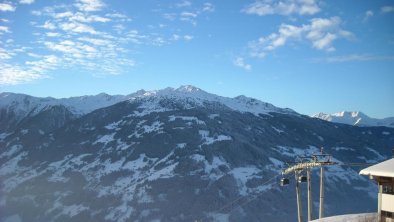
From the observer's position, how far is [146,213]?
18150 cm

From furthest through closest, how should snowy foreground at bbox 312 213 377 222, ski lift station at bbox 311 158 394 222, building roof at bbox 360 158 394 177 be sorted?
snowy foreground at bbox 312 213 377 222 < ski lift station at bbox 311 158 394 222 < building roof at bbox 360 158 394 177

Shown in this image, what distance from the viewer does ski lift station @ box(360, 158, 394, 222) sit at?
27.3 metres

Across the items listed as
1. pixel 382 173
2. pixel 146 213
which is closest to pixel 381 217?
pixel 382 173

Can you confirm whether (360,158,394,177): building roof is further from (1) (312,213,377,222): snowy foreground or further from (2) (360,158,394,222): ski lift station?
(1) (312,213,377,222): snowy foreground

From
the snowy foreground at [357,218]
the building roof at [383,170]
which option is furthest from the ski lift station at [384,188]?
the snowy foreground at [357,218]

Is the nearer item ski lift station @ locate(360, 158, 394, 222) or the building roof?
the building roof

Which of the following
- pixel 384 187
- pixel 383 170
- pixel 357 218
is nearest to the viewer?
pixel 383 170

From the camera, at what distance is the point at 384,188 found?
92.3ft

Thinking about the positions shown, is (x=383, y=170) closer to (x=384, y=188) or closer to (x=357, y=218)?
(x=384, y=188)

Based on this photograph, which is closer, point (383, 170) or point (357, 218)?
point (383, 170)

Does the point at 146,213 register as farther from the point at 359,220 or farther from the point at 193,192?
the point at 359,220

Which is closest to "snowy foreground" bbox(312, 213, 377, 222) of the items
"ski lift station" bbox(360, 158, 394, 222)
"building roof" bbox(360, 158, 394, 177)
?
"ski lift station" bbox(360, 158, 394, 222)

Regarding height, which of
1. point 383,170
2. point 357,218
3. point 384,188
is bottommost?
point 357,218

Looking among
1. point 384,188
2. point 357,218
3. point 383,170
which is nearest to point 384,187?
point 384,188
